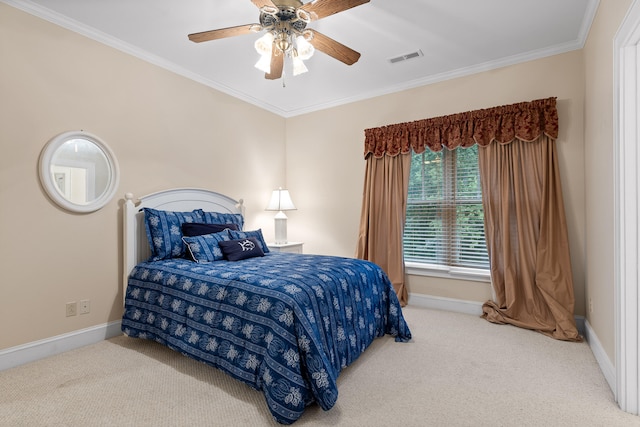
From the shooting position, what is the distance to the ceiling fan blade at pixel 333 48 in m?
2.16

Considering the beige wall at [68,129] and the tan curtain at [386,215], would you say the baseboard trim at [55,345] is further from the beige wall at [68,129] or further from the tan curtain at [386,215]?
the tan curtain at [386,215]

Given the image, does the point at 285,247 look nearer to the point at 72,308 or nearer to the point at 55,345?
the point at 72,308

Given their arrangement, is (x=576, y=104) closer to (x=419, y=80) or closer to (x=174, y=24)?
(x=419, y=80)

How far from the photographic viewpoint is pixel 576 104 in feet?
9.70

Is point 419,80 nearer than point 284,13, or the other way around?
point 284,13

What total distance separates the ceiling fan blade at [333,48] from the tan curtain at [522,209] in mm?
1656

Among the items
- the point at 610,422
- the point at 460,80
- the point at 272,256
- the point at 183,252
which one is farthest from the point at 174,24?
the point at 610,422

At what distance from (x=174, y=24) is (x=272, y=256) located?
2208 mm

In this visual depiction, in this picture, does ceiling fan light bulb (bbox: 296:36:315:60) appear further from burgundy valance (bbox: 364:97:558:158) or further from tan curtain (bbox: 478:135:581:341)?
tan curtain (bbox: 478:135:581:341)

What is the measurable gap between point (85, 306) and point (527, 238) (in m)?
4.09

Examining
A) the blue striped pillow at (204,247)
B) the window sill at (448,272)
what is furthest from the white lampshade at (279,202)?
the window sill at (448,272)

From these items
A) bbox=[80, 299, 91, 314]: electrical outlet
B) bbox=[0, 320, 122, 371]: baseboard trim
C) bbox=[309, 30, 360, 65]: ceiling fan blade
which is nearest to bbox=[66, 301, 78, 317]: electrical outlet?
bbox=[80, 299, 91, 314]: electrical outlet

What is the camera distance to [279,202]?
4355 mm

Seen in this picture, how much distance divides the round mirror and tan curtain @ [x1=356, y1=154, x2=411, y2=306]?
2730mm
